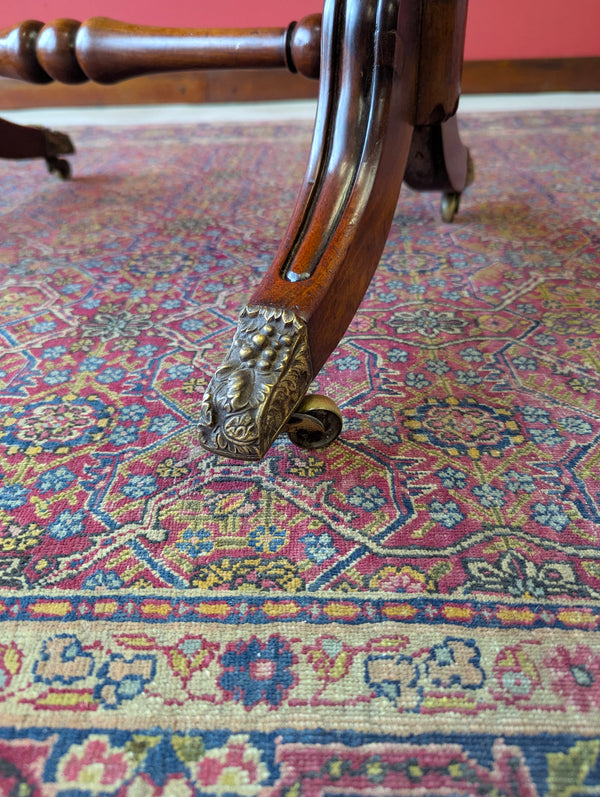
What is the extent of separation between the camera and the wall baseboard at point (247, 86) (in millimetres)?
2855

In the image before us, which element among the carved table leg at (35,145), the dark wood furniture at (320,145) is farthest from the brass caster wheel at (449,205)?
the carved table leg at (35,145)

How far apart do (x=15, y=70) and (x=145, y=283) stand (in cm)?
56

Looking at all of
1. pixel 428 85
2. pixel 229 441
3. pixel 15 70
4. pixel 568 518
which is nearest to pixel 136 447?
pixel 229 441

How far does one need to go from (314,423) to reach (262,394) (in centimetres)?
10

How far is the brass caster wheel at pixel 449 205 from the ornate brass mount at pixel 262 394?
0.99 m

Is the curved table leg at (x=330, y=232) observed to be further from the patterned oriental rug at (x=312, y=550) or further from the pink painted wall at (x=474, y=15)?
the pink painted wall at (x=474, y=15)

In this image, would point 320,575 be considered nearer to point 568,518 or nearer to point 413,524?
point 413,524

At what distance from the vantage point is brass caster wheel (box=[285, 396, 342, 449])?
75cm

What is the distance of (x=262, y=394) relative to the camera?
68 centimetres

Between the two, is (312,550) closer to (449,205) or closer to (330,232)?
(330,232)

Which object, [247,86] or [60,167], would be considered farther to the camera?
[247,86]

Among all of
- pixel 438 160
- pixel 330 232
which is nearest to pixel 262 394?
pixel 330 232

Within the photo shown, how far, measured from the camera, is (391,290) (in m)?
1.29

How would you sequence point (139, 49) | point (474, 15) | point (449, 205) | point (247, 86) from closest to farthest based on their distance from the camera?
point (139, 49)
point (449, 205)
point (474, 15)
point (247, 86)
